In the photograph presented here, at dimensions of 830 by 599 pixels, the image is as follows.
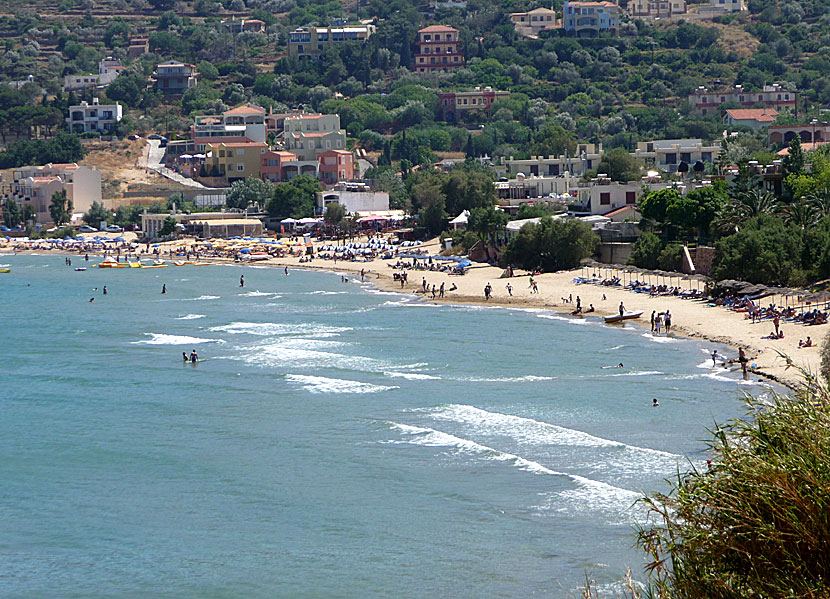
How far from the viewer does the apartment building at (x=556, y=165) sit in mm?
92125

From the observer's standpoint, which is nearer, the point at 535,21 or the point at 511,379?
the point at 511,379

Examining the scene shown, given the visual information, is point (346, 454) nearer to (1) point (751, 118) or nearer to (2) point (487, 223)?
(2) point (487, 223)

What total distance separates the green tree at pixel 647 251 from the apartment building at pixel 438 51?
342ft

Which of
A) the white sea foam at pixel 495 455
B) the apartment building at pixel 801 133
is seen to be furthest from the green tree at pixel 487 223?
the white sea foam at pixel 495 455

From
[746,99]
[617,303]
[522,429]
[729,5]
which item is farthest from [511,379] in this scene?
[729,5]

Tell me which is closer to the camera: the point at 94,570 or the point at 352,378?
the point at 94,570

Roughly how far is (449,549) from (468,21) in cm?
16069

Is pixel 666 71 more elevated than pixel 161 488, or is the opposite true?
pixel 666 71

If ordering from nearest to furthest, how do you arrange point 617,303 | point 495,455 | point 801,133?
1. point 495,455
2. point 617,303
3. point 801,133

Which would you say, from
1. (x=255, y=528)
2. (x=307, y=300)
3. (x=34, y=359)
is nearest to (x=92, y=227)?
(x=307, y=300)

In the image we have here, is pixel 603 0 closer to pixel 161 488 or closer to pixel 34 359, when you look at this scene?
pixel 34 359

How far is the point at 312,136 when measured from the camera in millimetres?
122125

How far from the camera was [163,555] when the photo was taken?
24.7 metres

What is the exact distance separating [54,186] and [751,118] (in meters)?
65.1
